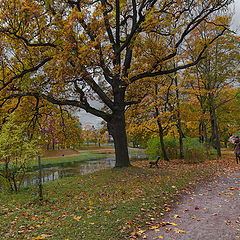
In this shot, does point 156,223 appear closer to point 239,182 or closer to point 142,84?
point 239,182

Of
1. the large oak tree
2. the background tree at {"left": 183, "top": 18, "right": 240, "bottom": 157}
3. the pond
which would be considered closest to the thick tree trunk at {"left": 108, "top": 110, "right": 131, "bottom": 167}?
the large oak tree

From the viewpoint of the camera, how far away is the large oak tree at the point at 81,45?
760 cm

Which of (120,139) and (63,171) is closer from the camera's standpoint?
(120,139)

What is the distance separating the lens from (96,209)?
5055mm

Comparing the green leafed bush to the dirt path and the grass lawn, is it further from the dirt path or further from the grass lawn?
the dirt path

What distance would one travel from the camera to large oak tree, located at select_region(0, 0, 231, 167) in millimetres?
7602

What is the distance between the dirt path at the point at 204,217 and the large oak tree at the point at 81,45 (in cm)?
456

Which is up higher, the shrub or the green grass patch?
the shrub

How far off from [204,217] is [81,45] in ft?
24.3

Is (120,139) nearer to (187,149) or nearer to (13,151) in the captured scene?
(13,151)

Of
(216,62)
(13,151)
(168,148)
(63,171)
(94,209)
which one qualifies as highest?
(216,62)

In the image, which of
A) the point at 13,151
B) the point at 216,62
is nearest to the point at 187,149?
the point at 216,62

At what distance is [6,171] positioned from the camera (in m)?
7.47

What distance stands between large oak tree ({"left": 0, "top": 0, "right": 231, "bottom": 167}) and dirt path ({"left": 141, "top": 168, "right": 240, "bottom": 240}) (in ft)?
15.0
